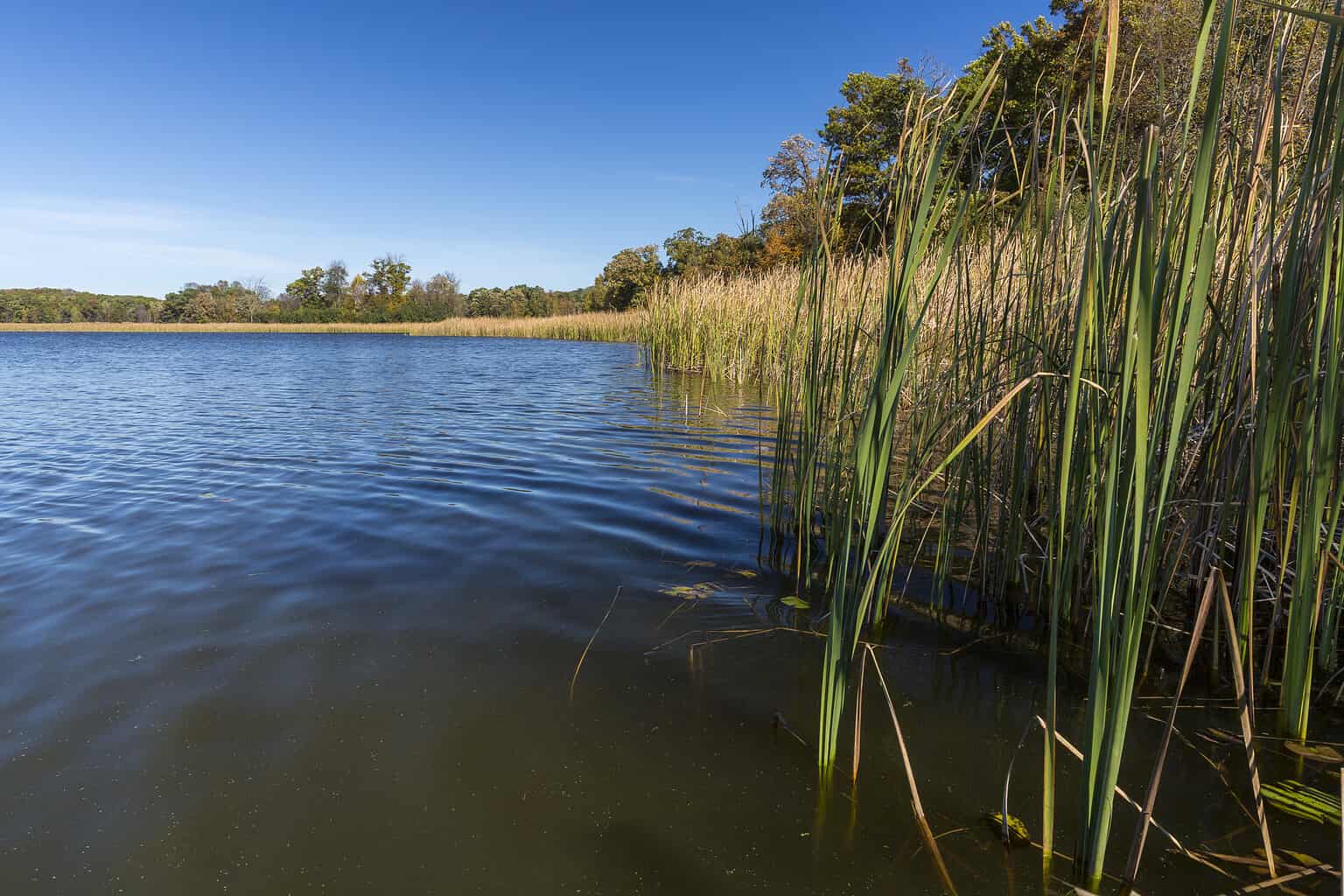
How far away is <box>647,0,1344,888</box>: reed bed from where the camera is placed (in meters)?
0.96

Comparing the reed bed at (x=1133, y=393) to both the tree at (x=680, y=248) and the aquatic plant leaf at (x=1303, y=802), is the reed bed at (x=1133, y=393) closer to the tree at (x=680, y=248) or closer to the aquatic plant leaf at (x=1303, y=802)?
the aquatic plant leaf at (x=1303, y=802)

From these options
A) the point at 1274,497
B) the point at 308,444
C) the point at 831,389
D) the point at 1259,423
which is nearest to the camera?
the point at 1259,423

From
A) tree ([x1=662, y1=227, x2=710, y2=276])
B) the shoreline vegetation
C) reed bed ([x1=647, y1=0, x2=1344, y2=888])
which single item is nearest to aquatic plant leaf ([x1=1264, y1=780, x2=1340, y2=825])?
the shoreline vegetation

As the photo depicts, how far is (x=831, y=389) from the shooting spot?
2.42m

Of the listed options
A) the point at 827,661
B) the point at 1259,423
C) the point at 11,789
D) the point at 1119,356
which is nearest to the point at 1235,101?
the point at 1119,356

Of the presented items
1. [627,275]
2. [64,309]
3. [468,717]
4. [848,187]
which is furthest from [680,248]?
[64,309]

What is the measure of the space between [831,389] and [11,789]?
248cm

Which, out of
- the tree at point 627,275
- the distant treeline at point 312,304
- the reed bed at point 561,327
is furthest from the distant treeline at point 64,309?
the tree at point 627,275

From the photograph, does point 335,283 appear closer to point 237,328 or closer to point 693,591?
point 237,328

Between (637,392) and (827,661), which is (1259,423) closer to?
(827,661)

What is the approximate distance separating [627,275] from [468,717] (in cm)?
4216

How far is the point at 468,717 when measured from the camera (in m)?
1.74

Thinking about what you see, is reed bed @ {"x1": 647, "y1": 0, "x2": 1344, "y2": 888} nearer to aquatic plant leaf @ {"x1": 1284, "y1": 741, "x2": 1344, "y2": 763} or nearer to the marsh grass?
aquatic plant leaf @ {"x1": 1284, "y1": 741, "x2": 1344, "y2": 763}

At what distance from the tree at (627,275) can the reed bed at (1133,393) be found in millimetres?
38767
